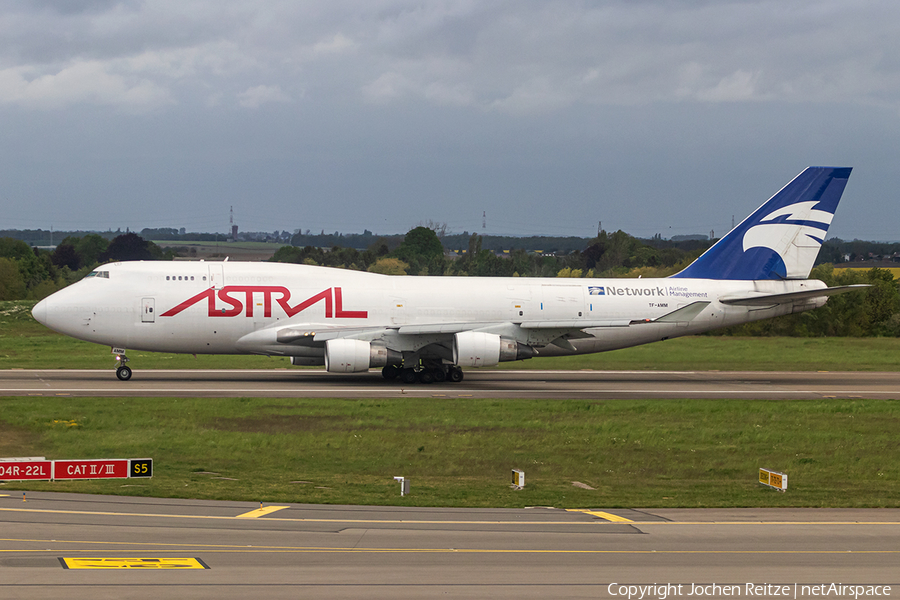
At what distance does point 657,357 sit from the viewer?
51.1 metres

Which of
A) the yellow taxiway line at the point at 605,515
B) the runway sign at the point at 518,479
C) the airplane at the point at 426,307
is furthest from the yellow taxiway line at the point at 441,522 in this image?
the airplane at the point at 426,307

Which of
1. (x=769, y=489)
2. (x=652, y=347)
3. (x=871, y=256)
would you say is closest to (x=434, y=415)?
(x=769, y=489)

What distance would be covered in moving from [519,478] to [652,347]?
123 feet

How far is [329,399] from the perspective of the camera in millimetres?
32312

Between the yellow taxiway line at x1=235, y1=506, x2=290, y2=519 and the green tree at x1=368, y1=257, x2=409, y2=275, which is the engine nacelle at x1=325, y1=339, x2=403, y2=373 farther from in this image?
the green tree at x1=368, y1=257, x2=409, y2=275

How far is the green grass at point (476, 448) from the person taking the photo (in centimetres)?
1881

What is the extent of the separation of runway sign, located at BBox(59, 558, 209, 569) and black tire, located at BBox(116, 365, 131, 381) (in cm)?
2623

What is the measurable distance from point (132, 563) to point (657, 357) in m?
42.4

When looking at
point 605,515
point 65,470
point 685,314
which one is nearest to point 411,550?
point 605,515

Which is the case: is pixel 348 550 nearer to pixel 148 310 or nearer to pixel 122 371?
pixel 148 310

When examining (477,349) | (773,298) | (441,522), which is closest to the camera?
(441,522)

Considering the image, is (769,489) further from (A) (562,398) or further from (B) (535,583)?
(A) (562,398)

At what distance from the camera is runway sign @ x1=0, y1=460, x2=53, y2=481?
1762 centimetres

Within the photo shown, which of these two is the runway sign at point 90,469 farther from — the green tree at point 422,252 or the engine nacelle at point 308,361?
the green tree at point 422,252
